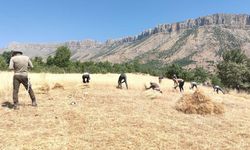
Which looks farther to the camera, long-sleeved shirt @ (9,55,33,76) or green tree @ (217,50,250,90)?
green tree @ (217,50,250,90)

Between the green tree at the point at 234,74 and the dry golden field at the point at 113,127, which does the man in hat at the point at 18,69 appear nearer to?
the dry golden field at the point at 113,127

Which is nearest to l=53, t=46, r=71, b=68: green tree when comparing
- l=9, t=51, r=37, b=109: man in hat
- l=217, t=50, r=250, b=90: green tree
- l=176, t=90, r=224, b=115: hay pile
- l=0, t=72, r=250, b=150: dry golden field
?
l=217, t=50, r=250, b=90: green tree

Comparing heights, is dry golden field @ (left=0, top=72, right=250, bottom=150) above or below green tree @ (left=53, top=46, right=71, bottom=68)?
below

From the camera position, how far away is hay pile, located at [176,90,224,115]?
14.9m

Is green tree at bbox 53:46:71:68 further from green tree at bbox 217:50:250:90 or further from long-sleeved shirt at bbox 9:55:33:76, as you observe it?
long-sleeved shirt at bbox 9:55:33:76

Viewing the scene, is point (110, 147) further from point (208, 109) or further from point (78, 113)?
point (208, 109)

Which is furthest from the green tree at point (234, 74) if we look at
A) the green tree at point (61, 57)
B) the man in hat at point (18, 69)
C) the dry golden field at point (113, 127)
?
the man in hat at point (18, 69)

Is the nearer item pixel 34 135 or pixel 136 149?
pixel 136 149

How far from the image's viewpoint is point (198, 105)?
49.4ft

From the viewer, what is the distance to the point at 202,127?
12227 mm

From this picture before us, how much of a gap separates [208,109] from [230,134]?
134 inches

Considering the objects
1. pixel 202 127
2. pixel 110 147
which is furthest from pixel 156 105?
pixel 110 147

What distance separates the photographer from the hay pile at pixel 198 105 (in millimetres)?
14875

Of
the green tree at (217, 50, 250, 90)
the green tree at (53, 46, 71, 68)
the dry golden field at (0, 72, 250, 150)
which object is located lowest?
the dry golden field at (0, 72, 250, 150)
